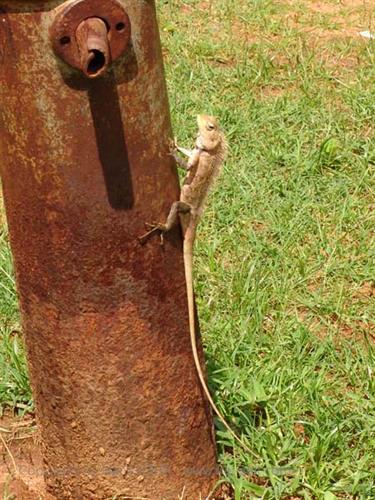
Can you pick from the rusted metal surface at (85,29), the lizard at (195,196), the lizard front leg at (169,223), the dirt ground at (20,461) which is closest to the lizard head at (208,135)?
the lizard at (195,196)

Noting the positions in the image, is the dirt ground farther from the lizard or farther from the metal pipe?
the metal pipe

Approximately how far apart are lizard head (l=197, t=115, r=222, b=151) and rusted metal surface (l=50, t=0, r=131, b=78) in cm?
87

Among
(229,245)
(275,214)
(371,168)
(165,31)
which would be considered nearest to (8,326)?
(229,245)

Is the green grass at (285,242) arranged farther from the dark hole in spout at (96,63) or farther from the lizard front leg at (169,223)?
the dark hole in spout at (96,63)

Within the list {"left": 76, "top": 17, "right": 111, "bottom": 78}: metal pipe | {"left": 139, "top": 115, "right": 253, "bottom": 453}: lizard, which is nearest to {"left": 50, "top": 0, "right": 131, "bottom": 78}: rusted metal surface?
{"left": 76, "top": 17, "right": 111, "bottom": 78}: metal pipe

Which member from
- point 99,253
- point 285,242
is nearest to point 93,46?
point 99,253

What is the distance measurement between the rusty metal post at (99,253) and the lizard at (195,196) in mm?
31

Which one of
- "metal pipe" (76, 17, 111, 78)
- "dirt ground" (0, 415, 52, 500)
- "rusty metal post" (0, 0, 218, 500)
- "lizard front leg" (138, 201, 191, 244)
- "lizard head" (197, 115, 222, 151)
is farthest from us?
"dirt ground" (0, 415, 52, 500)

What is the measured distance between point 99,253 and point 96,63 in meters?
0.58

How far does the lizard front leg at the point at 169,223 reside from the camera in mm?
2736

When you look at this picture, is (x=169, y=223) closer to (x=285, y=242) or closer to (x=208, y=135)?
(x=208, y=135)

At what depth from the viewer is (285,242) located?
4.66 metres

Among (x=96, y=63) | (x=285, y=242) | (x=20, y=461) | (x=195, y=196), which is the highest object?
(x=96, y=63)

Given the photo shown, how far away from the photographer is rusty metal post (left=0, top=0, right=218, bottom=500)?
2.46 meters
